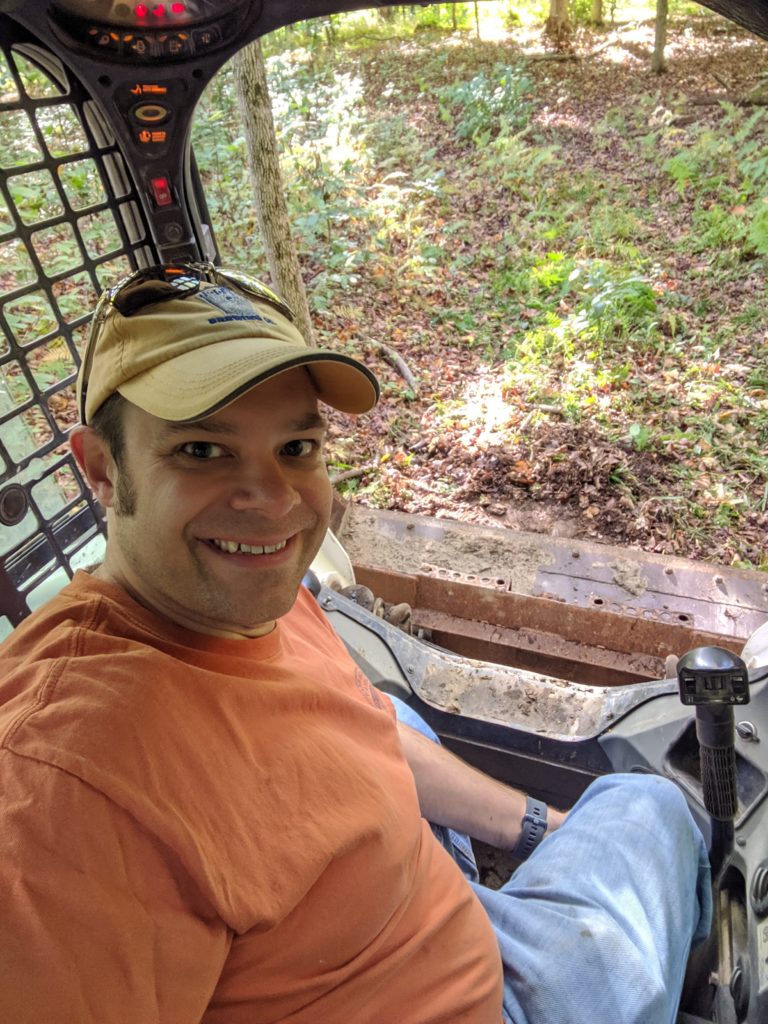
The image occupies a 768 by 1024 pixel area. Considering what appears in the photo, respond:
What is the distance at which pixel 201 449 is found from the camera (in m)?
1.10

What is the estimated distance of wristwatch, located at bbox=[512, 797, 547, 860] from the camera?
71.4 inches

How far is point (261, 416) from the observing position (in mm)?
1117

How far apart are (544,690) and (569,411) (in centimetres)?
276

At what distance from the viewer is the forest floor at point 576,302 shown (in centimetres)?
396

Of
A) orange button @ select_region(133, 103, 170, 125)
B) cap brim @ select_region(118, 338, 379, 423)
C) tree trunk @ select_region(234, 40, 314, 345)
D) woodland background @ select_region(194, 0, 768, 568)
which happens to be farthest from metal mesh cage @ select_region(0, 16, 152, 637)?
tree trunk @ select_region(234, 40, 314, 345)

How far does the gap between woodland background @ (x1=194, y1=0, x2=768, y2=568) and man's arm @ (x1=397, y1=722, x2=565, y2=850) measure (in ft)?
6.74

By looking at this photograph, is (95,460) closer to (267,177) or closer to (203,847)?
(203,847)

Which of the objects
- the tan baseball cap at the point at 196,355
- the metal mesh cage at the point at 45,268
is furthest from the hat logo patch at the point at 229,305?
the metal mesh cage at the point at 45,268

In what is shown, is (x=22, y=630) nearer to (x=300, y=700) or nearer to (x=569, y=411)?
(x=300, y=700)

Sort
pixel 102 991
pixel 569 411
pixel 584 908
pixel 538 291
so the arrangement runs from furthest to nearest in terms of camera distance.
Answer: pixel 538 291, pixel 569 411, pixel 584 908, pixel 102 991

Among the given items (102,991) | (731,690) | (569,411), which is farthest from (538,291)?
(102,991)

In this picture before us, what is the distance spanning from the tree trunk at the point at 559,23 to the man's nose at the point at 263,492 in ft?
41.7

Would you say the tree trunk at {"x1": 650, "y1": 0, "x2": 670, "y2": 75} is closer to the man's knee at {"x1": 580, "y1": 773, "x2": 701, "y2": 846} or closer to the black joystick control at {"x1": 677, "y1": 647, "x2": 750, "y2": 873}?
the black joystick control at {"x1": 677, "y1": 647, "x2": 750, "y2": 873}

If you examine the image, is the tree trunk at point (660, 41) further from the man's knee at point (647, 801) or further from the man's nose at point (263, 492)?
the man's nose at point (263, 492)
